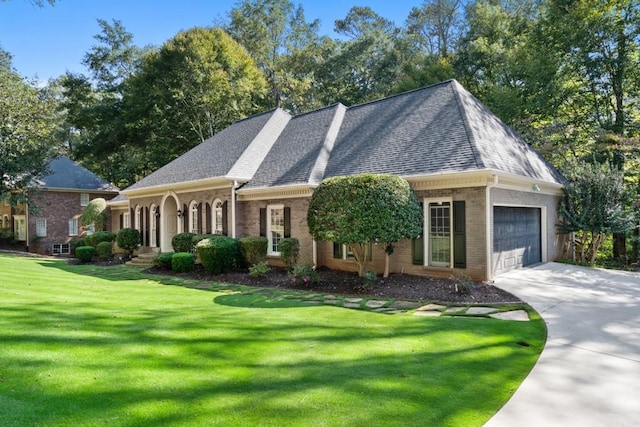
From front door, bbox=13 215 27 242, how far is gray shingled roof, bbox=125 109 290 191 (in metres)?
14.1

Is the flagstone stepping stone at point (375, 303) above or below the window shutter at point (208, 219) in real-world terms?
below

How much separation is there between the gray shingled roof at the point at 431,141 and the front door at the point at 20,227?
85.1 feet

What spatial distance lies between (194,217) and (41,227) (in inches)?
698

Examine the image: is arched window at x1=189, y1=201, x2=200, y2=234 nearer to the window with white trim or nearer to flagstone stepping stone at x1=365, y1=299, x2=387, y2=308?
the window with white trim

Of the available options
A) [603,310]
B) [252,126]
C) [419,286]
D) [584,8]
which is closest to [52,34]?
[252,126]

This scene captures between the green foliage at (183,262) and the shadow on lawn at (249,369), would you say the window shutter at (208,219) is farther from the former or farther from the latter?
the shadow on lawn at (249,369)

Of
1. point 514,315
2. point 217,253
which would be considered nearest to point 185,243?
point 217,253

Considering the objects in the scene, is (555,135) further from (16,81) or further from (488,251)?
(16,81)

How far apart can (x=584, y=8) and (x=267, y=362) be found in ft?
69.2

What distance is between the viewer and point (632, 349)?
18.6ft

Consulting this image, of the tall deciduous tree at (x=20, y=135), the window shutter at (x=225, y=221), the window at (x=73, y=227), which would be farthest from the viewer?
the window at (x=73, y=227)

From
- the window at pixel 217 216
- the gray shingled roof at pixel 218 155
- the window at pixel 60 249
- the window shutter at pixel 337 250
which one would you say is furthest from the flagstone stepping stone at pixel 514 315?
the window at pixel 60 249

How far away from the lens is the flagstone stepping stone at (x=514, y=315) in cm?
735

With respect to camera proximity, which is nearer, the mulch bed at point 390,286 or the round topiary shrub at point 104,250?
the mulch bed at point 390,286
